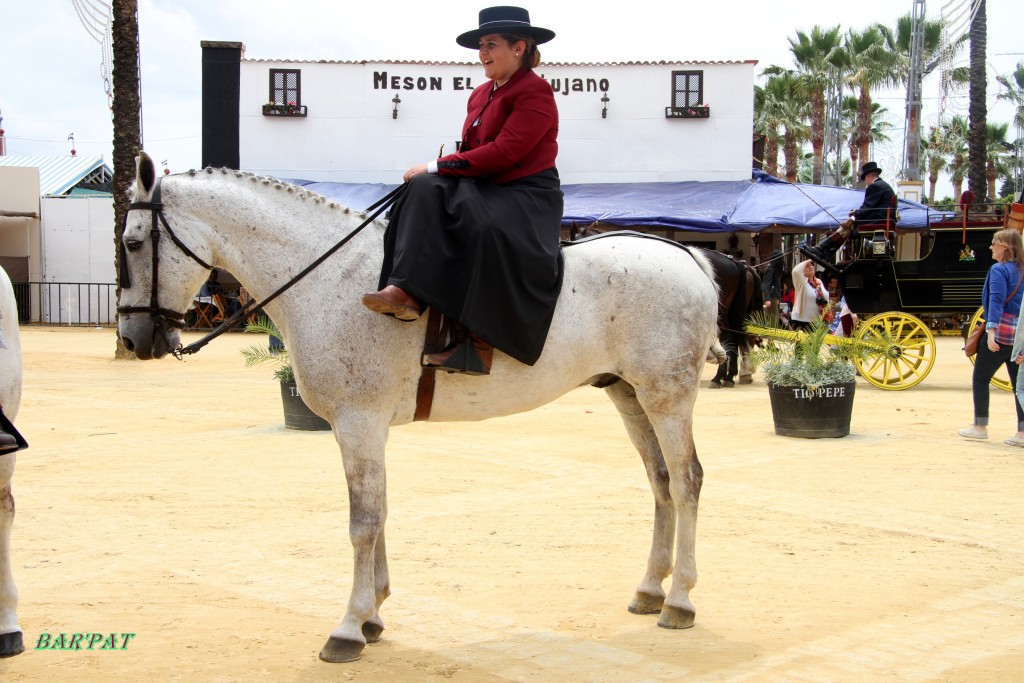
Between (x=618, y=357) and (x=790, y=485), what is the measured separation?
145 inches

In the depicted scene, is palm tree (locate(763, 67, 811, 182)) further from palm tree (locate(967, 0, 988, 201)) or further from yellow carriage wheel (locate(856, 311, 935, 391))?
yellow carriage wheel (locate(856, 311, 935, 391))

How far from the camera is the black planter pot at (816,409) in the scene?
10.2m

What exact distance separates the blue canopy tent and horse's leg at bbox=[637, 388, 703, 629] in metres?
17.1

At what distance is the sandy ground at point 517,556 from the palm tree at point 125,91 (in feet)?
30.6

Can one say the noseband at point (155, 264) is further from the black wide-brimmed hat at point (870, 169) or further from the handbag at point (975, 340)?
the black wide-brimmed hat at point (870, 169)

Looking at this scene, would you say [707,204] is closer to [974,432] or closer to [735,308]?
[735,308]

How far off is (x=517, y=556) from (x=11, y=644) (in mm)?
2718

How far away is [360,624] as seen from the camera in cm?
431

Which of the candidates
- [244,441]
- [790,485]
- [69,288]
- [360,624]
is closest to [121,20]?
[244,441]

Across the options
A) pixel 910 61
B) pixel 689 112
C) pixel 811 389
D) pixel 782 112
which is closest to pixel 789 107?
pixel 782 112

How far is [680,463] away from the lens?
487 cm

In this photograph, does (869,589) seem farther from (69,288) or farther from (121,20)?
(69,288)

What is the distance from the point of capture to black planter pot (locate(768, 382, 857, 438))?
33.5 feet

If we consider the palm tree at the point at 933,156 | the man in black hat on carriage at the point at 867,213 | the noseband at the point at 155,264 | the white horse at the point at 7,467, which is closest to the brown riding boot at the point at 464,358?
the noseband at the point at 155,264
